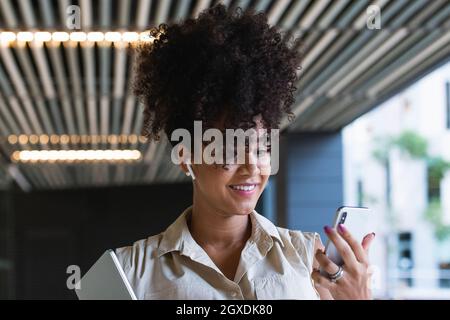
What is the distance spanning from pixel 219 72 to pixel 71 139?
9756 millimetres

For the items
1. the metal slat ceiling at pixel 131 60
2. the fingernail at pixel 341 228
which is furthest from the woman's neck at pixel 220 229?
the metal slat ceiling at pixel 131 60

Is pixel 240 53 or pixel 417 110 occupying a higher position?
pixel 417 110

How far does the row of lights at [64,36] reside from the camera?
17.3ft

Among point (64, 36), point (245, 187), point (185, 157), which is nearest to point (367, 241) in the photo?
point (245, 187)

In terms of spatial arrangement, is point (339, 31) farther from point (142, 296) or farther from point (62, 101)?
point (142, 296)

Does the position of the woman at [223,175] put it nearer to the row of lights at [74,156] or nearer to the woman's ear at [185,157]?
the woman's ear at [185,157]

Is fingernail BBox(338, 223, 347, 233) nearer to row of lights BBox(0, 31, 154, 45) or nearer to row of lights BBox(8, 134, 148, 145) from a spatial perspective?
row of lights BBox(0, 31, 154, 45)

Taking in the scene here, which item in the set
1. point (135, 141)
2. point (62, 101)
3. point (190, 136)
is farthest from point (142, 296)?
point (135, 141)

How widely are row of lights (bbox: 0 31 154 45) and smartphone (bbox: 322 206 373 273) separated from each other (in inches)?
171

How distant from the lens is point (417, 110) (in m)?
28.4

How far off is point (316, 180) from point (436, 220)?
17601mm

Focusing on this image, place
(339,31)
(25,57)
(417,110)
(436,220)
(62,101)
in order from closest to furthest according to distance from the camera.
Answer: (339,31)
(25,57)
(62,101)
(436,220)
(417,110)

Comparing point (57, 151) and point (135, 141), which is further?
point (57, 151)

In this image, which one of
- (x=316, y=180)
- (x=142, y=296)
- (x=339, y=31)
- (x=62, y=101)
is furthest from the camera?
(x=316, y=180)
